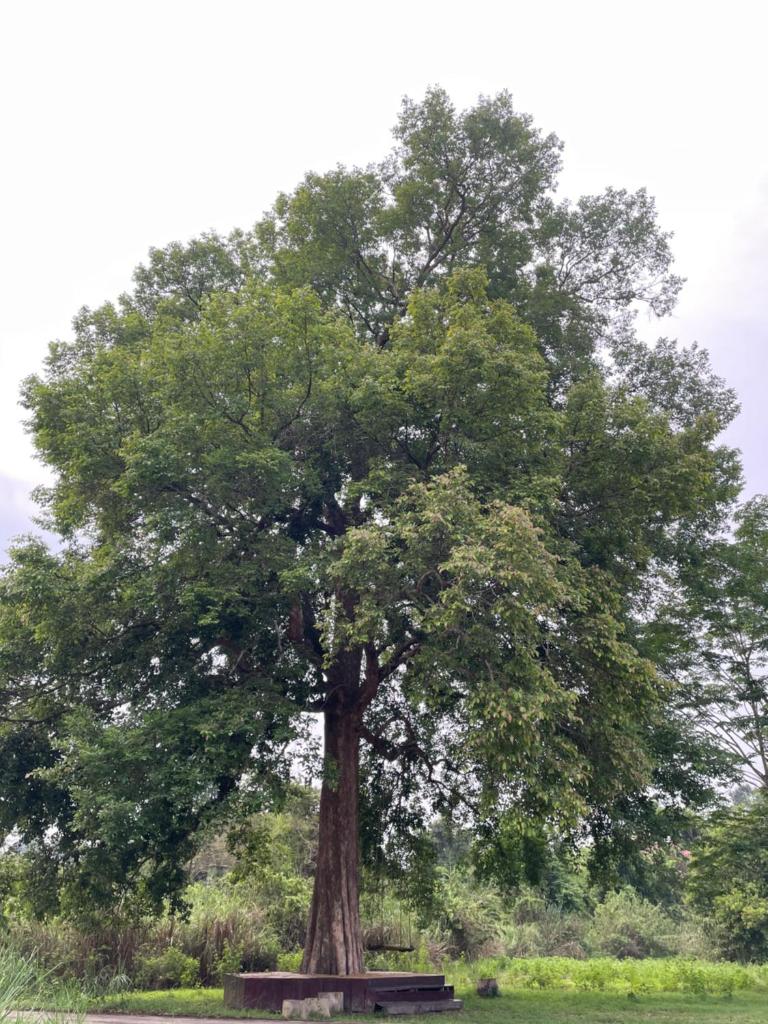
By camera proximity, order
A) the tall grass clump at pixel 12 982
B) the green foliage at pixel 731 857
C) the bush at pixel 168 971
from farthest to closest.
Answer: the bush at pixel 168 971, the green foliage at pixel 731 857, the tall grass clump at pixel 12 982

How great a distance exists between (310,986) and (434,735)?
16.1ft

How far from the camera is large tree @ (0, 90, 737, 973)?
36.9 feet

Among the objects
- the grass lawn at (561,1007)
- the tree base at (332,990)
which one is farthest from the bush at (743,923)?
the tree base at (332,990)

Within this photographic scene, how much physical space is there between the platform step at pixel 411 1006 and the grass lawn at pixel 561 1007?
343 mm

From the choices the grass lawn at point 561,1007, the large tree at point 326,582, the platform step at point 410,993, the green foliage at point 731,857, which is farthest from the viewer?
the green foliage at point 731,857

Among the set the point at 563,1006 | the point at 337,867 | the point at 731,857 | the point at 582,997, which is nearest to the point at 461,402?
the point at 337,867

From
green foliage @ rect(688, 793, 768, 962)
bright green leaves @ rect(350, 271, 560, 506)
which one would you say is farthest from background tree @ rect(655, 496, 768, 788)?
bright green leaves @ rect(350, 271, 560, 506)

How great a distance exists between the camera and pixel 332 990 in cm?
1255

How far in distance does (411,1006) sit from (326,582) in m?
6.66

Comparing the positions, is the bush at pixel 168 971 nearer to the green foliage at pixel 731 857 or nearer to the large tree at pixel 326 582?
the large tree at pixel 326 582

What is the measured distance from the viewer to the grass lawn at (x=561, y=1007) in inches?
488

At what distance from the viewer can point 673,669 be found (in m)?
18.1

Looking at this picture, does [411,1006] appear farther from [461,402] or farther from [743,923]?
[743,923]

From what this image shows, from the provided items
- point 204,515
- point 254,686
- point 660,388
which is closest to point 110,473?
point 204,515
